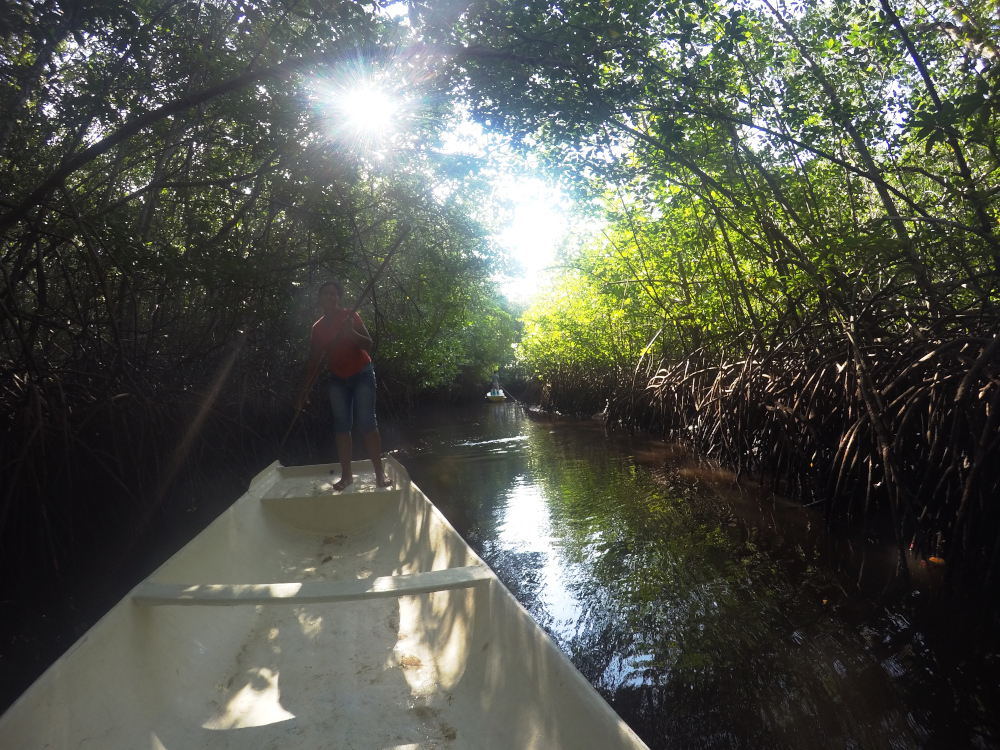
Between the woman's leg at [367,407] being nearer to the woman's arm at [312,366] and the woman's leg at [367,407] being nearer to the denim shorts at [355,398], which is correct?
the denim shorts at [355,398]

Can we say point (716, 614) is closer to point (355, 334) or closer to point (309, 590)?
point (309, 590)

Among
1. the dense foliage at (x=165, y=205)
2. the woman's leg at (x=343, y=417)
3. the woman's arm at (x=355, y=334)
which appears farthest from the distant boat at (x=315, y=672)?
the dense foliage at (x=165, y=205)

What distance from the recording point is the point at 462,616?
2.31 m

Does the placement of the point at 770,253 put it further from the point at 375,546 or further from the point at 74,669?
the point at 74,669

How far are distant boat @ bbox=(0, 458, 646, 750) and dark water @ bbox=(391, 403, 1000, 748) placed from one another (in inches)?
30.6

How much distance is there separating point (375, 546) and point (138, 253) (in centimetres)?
252

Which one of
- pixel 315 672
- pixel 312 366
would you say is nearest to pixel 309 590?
pixel 315 672

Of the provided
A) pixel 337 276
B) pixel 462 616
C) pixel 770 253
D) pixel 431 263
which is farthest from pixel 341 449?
pixel 431 263

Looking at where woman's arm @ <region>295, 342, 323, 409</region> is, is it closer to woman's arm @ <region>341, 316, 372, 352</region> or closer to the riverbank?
woman's arm @ <region>341, 316, 372, 352</region>

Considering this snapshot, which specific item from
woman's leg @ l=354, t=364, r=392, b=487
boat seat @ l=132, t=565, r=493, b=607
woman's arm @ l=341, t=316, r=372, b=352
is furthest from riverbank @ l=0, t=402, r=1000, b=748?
woman's arm @ l=341, t=316, r=372, b=352

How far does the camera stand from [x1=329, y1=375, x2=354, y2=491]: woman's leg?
4567mm

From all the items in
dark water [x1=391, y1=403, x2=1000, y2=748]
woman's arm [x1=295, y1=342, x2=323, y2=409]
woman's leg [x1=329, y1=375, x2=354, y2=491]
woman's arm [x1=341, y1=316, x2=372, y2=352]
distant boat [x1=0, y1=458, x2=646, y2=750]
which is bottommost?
dark water [x1=391, y1=403, x2=1000, y2=748]

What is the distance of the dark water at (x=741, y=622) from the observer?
7.49 ft

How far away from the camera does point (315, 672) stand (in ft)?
7.51
